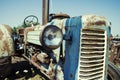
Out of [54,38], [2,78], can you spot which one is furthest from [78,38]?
[2,78]

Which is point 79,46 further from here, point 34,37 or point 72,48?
point 34,37

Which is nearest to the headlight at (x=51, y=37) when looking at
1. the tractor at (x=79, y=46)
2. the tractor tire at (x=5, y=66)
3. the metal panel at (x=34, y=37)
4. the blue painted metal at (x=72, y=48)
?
the tractor at (x=79, y=46)

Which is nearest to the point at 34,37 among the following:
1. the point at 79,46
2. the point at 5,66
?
the point at 5,66

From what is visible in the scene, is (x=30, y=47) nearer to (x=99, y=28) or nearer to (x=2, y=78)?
(x=2, y=78)

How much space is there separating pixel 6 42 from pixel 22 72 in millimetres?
1554

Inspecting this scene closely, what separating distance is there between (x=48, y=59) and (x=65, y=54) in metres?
0.74

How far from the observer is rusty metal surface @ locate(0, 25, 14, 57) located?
4.67 m

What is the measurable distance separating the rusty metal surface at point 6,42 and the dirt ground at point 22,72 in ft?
3.26

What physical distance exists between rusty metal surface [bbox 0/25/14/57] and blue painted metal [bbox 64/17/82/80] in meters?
2.00

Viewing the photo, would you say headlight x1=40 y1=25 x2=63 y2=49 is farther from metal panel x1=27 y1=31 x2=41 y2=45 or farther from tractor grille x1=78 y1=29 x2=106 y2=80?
metal panel x1=27 y1=31 x2=41 y2=45

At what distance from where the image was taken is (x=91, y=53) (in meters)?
3.08

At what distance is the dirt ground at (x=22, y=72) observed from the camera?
5573mm

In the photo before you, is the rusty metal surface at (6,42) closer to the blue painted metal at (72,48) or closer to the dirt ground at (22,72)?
the dirt ground at (22,72)

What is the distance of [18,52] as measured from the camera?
5848 mm
